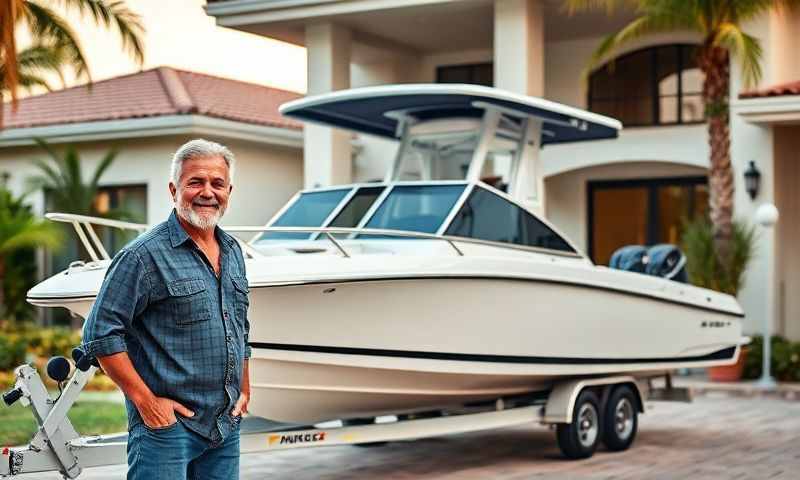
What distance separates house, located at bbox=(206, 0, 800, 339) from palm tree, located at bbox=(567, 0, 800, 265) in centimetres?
47

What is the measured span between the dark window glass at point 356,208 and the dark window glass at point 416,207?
0.16 metres

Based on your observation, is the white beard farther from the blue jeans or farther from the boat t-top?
the boat t-top

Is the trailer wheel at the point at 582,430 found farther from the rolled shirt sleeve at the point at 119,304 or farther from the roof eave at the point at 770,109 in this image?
the roof eave at the point at 770,109

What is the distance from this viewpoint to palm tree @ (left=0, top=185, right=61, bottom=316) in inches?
772

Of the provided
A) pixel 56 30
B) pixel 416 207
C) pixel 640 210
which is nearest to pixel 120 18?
pixel 56 30

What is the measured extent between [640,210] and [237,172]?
6.91 m

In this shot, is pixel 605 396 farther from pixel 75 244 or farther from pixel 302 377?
pixel 75 244

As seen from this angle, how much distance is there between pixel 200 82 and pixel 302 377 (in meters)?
17.8

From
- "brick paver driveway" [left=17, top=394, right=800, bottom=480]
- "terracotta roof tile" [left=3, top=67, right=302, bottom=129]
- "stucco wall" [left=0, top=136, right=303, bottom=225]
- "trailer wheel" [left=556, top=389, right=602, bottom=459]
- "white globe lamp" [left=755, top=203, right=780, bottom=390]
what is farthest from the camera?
"terracotta roof tile" [left=3, top=67, right=302, bottom=129]

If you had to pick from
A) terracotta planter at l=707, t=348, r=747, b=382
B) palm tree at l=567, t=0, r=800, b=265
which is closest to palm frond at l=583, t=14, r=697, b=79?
palm tree at l=567, t=0, r=800, b=265

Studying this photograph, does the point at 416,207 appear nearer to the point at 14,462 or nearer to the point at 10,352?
the point at 14,462

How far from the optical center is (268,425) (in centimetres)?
846

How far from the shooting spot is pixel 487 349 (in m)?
9.16

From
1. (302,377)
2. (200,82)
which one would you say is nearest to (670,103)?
(200,82)
